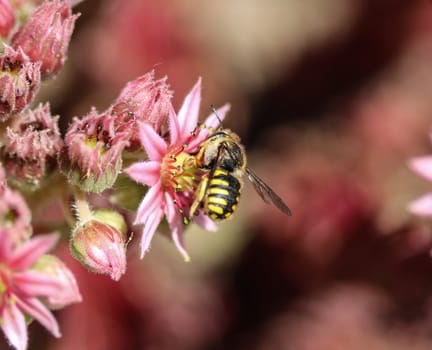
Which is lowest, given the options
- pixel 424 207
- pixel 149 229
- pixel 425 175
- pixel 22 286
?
pixel 22 286

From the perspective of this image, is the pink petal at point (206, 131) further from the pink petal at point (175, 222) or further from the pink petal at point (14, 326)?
the pink petal at point (14, 326)

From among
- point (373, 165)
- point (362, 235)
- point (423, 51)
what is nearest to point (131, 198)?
point (362, 235)

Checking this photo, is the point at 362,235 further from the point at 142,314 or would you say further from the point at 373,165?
the point at 142,314

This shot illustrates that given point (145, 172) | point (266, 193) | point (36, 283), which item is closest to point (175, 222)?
point (145, 172)

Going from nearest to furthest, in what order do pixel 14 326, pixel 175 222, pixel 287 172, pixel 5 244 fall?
pixel 5 244 → pixel 14 326 → pixel 175 222 → pixel 287 172

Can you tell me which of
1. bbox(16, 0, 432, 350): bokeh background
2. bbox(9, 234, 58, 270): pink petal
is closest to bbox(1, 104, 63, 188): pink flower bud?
bbox(9, 234, 58, 270): pink petal

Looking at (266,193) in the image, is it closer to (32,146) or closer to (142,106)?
(142,106)

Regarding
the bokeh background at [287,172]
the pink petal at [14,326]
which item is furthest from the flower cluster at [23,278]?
the bokeh background at [287,172]
